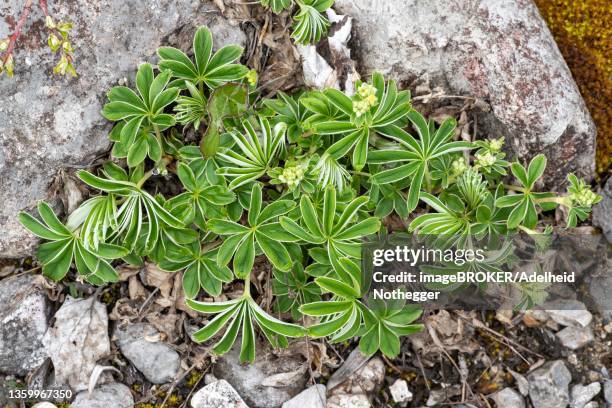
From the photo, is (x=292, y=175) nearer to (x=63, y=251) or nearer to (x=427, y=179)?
(x=427, y=179)

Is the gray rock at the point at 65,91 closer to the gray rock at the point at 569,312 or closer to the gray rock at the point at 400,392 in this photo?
the gray rock at the point at 400,392

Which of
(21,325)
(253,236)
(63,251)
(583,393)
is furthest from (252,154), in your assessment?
(583,393)

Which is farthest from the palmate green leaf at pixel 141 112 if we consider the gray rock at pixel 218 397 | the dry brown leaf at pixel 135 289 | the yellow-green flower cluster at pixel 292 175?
the gray rock at pixel 218 397

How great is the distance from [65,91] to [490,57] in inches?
97.0

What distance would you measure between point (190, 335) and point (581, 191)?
2.34 metres

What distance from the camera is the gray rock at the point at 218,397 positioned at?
3.69 meters

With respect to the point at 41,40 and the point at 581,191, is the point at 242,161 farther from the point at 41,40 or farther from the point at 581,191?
the point at 581,191

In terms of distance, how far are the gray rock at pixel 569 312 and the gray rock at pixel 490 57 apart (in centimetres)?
96

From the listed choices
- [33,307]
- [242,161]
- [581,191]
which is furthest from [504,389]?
[33,307]

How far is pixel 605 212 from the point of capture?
402 cm

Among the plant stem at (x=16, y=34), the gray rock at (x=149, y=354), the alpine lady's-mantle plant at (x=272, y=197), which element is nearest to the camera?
the plant stem at (x=16, y=34)

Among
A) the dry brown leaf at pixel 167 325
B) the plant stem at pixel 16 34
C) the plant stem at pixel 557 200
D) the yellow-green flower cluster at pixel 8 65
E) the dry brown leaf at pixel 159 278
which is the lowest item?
the dry brown leaf at pixel 167 325

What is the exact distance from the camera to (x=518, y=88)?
3.75 meters

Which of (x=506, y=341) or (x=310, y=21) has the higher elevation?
(x=310, y=21)
